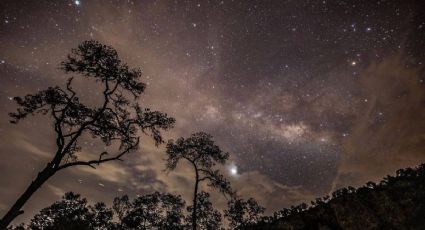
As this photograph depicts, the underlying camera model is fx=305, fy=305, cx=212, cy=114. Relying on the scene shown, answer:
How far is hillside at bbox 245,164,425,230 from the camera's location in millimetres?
18141

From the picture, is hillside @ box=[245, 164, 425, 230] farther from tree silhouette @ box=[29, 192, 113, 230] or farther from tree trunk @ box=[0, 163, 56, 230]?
tree silhouette @ box=[29, 192, 113, 230]

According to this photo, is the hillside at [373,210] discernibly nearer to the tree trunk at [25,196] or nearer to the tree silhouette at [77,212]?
the tree trunk at [25,196]

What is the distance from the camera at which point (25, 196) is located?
17.5m

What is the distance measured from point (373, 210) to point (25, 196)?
819 inches

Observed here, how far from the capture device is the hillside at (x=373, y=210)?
18141 millimetres

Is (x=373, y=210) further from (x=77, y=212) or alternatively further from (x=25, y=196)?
(x=77, y=212)

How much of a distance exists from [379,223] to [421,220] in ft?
7.37

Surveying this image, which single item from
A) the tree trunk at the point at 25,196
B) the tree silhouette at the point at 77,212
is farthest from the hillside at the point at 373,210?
the tree silhouette at the point at 77,212

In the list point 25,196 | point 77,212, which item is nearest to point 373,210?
point 25,196

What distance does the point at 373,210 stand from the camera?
18.9m

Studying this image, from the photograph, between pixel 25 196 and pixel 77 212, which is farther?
pixel 77 212

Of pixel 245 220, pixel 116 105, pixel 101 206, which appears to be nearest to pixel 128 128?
pixel 116 105

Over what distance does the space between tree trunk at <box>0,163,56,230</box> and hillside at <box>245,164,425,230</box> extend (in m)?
14.2

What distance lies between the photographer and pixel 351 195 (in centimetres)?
2025
